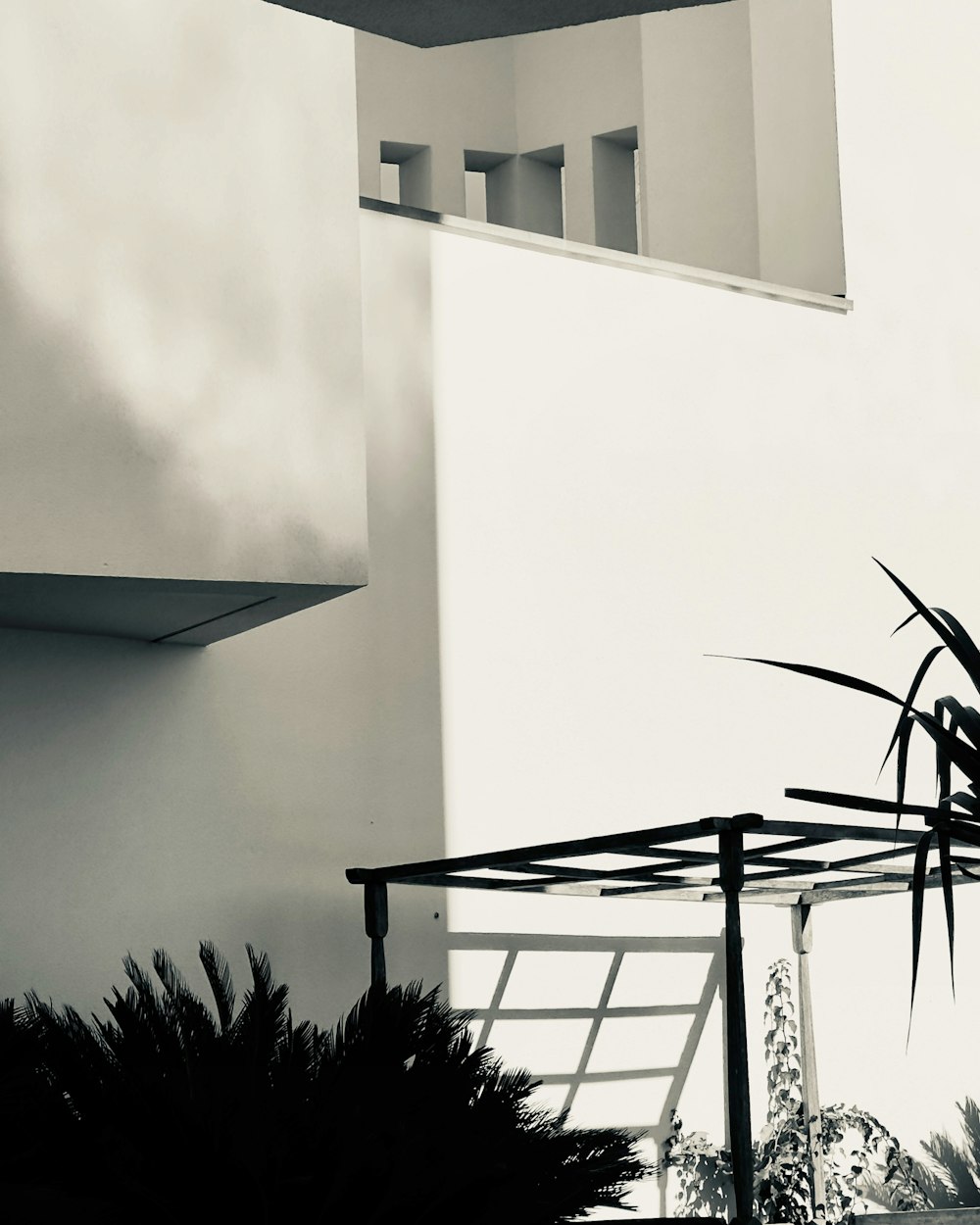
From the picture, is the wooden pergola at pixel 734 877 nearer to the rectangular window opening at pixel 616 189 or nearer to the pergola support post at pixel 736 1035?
the pergola support post at pixel 736 1035

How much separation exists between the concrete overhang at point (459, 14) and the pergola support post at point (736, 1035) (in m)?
3.37

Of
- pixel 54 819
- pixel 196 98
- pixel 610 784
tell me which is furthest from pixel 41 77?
pixel 610 784

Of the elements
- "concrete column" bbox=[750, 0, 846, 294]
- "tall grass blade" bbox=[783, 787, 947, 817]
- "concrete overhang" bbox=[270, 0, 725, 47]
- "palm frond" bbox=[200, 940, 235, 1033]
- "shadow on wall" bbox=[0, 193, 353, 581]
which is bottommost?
"palm frond" bbox=[200, 940, 235, 1033]

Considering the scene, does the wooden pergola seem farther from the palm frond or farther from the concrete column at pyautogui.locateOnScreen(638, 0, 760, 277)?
the concrete column at pyautogui.locateOnScreen(638, 0, 760, 277)

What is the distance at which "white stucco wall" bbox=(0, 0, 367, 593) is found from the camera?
3723mm

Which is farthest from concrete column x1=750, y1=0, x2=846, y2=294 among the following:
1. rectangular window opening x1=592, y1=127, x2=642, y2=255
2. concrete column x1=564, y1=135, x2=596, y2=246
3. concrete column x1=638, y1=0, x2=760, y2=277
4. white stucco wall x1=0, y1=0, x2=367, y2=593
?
white stucco wall x1=0, y1=0, x2=367, y2=593

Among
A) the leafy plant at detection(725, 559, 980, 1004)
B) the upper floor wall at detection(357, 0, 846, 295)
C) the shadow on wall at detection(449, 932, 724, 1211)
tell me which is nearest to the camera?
the leafy plant at detection(725, 559, 980, 1004)

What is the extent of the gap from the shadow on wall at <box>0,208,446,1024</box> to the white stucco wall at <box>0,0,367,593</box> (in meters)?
1.20

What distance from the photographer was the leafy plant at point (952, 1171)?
6.57m

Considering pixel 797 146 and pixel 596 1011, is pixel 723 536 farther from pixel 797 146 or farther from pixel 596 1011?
pixel 797 146

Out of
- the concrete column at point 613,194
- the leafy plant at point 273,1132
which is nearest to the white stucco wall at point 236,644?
the leafy plant at point 273,1132

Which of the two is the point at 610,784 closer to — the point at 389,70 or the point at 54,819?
the point at 54,819

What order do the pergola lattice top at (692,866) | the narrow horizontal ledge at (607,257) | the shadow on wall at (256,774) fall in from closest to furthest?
the pergola lattice top at (692,866) → the shadow on wall at (256,774) → the narrow horizontal ledge at (607,257)

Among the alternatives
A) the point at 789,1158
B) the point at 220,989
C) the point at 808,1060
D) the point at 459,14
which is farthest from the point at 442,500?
the point at 459,14
